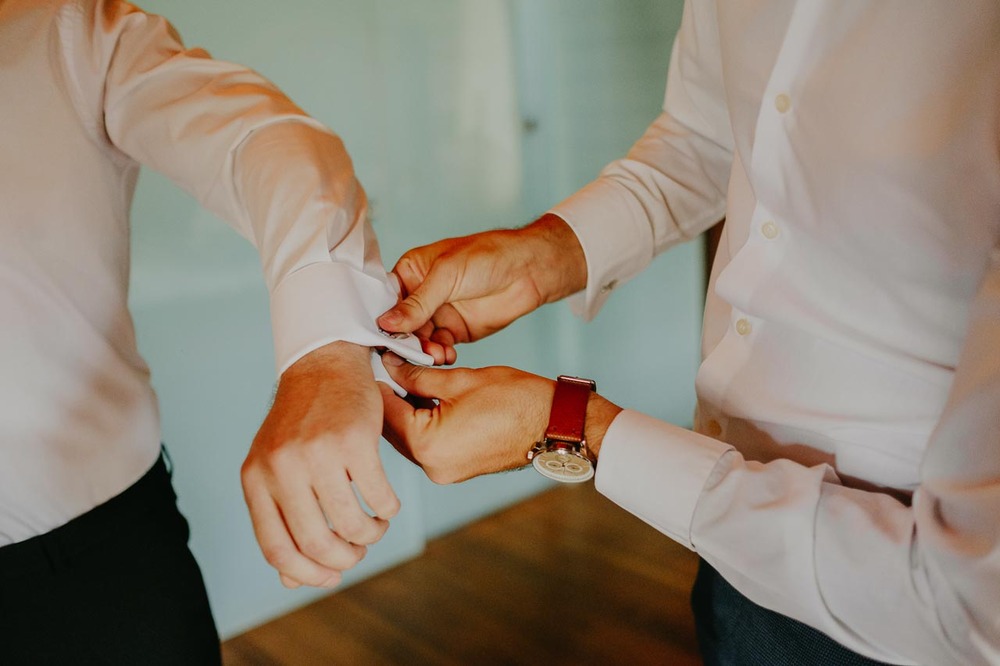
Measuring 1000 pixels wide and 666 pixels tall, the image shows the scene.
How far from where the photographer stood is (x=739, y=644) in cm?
105

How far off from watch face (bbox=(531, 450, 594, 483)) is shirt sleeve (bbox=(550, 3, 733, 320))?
1.40 ft

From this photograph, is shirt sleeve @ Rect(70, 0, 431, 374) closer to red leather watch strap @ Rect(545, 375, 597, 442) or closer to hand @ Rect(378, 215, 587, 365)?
hand @ Rect(378, 215, 587, 365)

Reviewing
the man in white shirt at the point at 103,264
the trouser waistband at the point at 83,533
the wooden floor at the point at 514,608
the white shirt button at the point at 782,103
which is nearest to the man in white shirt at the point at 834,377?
the white shirt button at the point at 782,103

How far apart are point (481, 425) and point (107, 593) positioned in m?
0.65

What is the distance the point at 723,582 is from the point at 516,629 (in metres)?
1.85

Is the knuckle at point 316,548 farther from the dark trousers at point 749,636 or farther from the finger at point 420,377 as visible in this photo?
the dark trousers at point 749,636

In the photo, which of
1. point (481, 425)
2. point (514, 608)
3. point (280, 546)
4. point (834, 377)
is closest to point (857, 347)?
point (834, 377)

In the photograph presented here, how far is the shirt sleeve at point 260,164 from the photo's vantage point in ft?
3.26

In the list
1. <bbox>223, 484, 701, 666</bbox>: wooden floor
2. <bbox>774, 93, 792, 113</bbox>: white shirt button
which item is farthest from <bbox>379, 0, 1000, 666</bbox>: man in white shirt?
<bbox>223, 484, 701, 666</bbox>: wooden floor

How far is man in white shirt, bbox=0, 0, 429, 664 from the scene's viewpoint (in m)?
1.11

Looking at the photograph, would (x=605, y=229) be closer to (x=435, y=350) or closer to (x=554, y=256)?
(x=554, y=256)

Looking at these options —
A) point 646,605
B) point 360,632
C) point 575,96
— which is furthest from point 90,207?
point 575,96

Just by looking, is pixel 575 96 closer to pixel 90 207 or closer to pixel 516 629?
pixel 516 629

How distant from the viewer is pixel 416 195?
10.2 feet
